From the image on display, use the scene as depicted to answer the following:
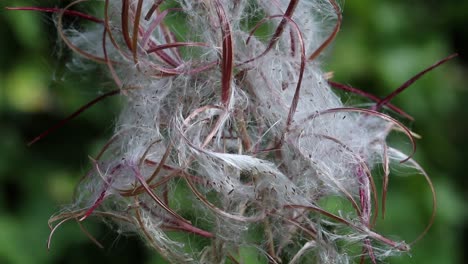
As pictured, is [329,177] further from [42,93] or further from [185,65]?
[42,93]

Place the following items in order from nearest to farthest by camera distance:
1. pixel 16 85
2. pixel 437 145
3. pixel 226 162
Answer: pixel 226 162, pixel 16 85, pixel 437 145

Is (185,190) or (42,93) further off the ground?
(185,190)

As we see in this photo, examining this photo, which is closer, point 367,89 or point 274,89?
point 274,89

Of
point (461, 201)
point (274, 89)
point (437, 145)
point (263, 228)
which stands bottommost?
point (461, 201)

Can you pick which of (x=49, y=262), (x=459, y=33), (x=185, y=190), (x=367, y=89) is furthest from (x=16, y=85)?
(x=459, y=33)

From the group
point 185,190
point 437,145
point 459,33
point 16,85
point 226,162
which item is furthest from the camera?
point 459,33

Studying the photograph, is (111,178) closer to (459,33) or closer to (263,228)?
(263,228)

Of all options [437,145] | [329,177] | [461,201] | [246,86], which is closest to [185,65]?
[246,86]
